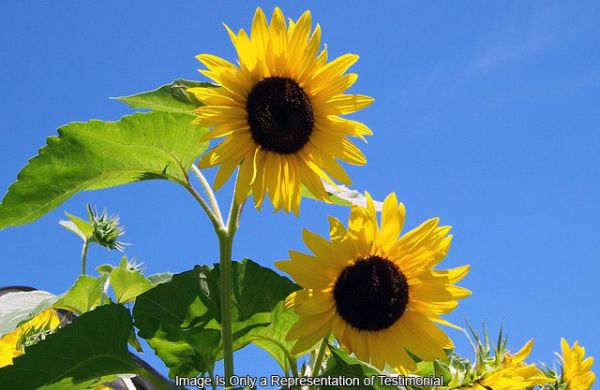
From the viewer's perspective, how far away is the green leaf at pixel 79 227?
1.66m

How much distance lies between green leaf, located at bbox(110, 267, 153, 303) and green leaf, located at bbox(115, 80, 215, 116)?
14.3 inches

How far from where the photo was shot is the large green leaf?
117 centimetres

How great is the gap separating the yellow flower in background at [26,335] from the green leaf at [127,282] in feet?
0.41

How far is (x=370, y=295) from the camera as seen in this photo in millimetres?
1129

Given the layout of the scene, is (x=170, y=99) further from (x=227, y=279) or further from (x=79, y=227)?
(x=79, y=227)

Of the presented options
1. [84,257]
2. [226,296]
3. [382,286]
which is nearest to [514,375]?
[382,286]

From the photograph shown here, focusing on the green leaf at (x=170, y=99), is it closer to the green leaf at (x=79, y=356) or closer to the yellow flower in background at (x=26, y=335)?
the green leaf at (x=79, y=356)

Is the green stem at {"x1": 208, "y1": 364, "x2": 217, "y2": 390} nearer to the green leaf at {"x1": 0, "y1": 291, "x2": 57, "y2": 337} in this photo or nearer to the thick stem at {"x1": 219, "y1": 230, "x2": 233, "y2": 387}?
the thick stem at {"x1": 219, "y1": 230, "x2": 233, "y2": 387}

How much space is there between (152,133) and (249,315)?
34 cm

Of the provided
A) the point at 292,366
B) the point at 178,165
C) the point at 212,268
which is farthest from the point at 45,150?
the point at 292,366

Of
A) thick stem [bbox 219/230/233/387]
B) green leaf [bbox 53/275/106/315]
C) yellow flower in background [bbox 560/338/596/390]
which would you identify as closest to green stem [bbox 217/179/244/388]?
thick stem [bbox 219/230/233/387]

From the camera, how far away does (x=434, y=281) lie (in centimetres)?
114

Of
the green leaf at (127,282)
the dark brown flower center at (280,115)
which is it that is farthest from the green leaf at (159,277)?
the dark brown flower center at (280,115)

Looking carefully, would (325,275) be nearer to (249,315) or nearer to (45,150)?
(249,315)
